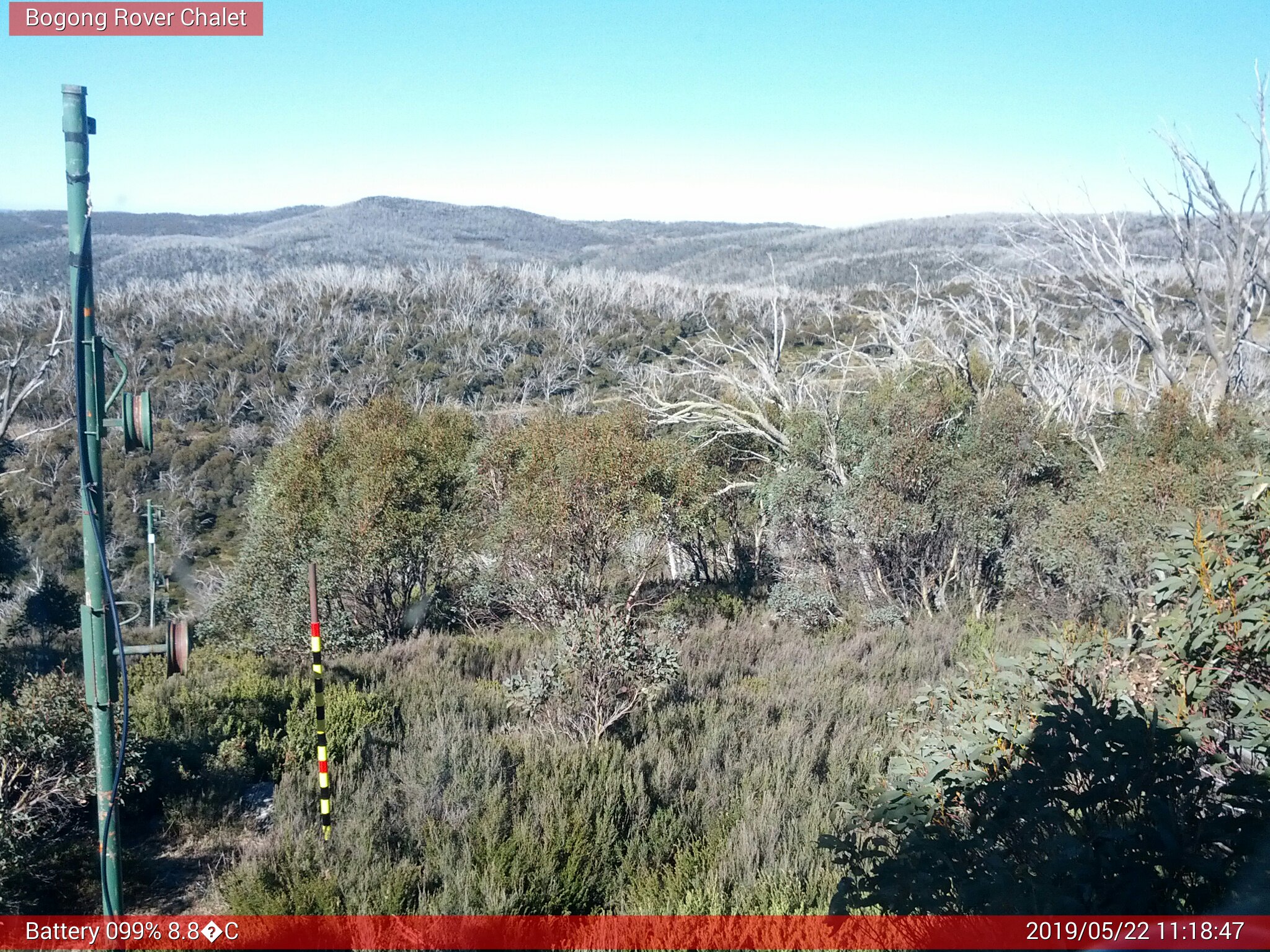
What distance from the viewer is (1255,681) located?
4.00 meters

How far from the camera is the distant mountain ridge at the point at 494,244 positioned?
6888cm

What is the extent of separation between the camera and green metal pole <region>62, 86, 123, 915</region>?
347 cm

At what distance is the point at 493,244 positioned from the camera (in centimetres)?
9994

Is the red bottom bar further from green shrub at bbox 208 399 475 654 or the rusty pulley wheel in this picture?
green shrub at bbox 208 399 475 654

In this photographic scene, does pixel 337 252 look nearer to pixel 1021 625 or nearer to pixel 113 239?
pixel 113 239

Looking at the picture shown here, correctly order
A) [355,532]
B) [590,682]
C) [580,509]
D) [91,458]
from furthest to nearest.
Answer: [355,532], [580,509], [590,682], [91,458]

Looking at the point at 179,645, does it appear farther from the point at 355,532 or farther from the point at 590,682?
the point at 355,532

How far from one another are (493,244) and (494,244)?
0.07 metres

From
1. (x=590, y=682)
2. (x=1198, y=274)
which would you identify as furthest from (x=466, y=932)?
(x=1198, y=274)

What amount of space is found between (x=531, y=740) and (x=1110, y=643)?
3869 mm

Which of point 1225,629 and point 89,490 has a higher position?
point 89,490

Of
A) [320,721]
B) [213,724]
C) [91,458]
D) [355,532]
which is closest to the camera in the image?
[91,458]

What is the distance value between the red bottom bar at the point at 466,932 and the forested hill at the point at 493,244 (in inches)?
1885

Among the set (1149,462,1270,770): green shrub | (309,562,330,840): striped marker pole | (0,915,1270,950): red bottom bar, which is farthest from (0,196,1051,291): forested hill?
→ (1149,462,1270,770): green shrub
